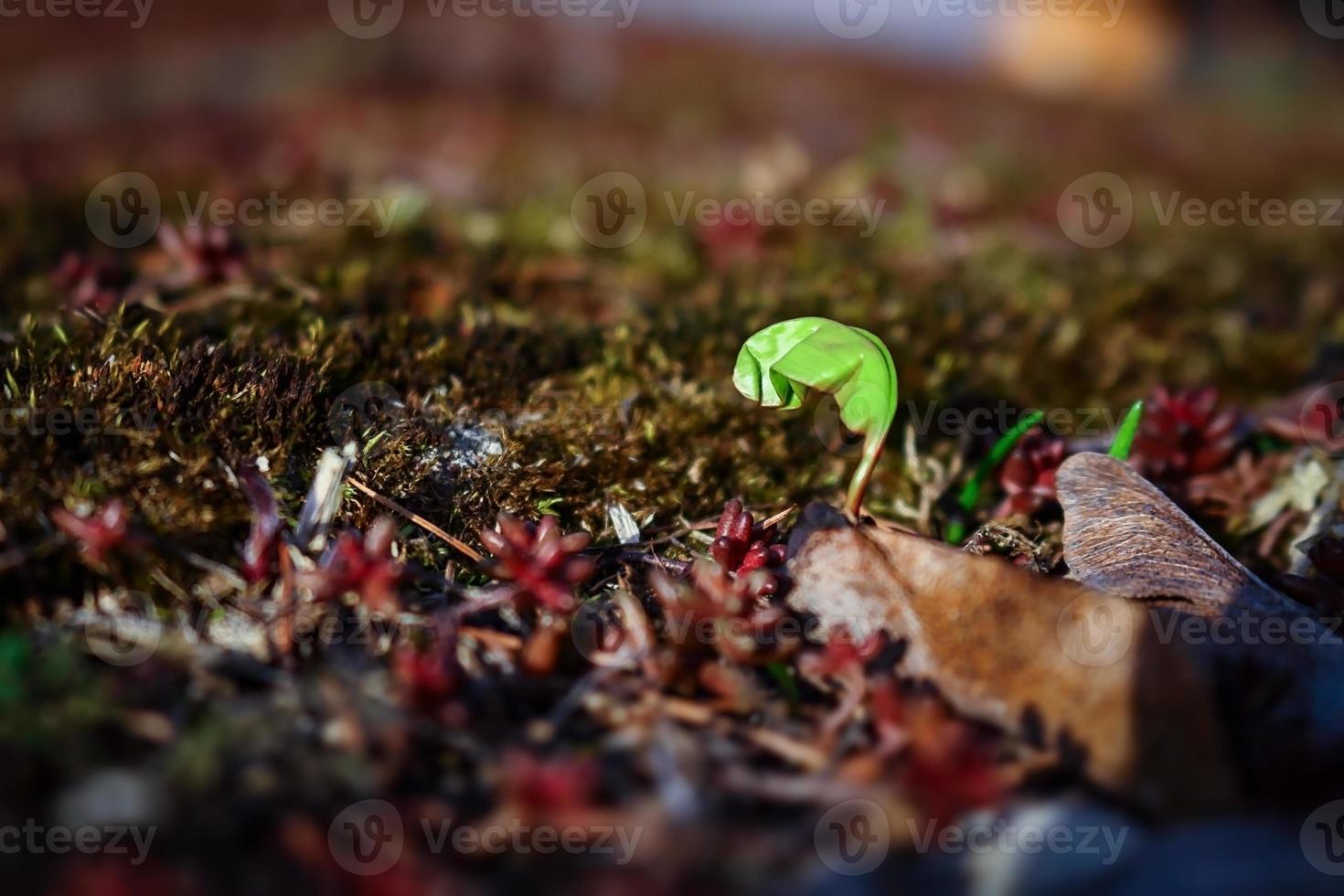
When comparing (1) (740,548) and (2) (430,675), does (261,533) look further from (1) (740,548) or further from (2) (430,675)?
(1) (740,548)

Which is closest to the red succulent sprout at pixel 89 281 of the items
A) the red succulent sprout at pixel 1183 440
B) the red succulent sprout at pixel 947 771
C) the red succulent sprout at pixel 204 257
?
the red succulent sprout at pixel 204 257

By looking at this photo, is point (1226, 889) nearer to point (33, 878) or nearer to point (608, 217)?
point (33, 878)

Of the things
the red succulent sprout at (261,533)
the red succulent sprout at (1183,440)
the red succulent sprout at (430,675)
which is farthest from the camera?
the red succulent sprout at (1183,440)

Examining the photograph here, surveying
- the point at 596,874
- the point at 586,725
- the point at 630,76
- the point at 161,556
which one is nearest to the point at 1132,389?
the point at 586,725

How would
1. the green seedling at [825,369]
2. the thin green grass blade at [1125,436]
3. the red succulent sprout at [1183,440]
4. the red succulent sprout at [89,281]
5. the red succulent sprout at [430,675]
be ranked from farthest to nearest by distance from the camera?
the red succulent sprout at [89,281] < the red succulent sprout at [1183,440] < the thin green grass blade at [1125,436] < the green seedling at [825,369] < the red succulent sprout at [430,675]

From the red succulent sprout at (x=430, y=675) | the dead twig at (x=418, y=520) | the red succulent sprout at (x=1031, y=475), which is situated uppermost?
the red succulent sprout at (x=1031, y=475)

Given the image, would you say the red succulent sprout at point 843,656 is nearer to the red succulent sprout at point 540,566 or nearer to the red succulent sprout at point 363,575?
the red succulent sprout at point 540,566

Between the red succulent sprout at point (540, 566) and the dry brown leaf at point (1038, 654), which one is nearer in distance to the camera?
the dry brown leaf at point (1038, 654)

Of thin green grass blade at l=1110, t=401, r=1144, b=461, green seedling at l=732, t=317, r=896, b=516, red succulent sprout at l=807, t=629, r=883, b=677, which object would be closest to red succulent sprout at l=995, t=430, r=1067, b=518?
thin green grass blade at l=1110, t=401, r=1144, b=461
